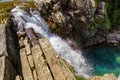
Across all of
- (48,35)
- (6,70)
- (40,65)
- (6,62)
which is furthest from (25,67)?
(48,35)

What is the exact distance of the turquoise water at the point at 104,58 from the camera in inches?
1188

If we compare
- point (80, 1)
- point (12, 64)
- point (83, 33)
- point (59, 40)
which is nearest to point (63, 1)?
point (80, 1)

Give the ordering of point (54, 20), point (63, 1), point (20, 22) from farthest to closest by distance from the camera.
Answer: point (63, 1), point (54, 20), point (20, 22)

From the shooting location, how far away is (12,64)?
51.3 feet

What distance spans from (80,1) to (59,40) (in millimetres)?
10612

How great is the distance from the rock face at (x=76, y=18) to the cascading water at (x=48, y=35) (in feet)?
Answer: 5.39

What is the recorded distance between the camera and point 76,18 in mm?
34844

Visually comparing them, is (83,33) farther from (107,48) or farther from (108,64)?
(108,64)

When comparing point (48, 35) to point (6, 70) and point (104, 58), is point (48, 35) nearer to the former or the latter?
point (104, 58)

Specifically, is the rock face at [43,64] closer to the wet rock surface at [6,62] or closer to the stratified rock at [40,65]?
the stratified rock at [40,65]

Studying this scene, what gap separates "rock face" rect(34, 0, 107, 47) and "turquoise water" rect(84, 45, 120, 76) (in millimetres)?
1764

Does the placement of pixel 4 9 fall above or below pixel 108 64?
above

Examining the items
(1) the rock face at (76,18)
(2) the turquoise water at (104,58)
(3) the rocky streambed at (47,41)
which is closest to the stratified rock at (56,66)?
(3) the rocky streambed at (47,41)

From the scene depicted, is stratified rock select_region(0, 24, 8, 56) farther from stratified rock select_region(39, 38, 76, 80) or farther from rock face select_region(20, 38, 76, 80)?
stratified rock select_region(39, 38, 76, 80)
